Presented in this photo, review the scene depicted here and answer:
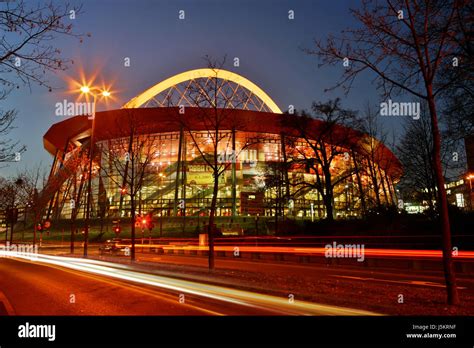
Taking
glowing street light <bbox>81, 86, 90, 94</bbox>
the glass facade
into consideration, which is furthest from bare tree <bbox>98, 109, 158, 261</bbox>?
the glass facade

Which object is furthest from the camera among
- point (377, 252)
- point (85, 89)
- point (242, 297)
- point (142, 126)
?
point (142, 126)

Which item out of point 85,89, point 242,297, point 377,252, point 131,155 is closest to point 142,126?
point 131,155

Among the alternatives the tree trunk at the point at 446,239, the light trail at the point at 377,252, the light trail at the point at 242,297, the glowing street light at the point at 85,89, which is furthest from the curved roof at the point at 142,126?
the tree trunk at the point at 446,239

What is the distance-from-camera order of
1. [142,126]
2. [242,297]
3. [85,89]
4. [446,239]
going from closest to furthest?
[446,239], [242,297], [85,89], [142,126]

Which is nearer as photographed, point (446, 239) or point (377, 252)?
point (446, 239)

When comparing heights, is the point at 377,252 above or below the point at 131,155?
below

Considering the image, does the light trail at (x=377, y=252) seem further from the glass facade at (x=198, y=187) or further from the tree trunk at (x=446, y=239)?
the glass facade at (x=198, y=187)

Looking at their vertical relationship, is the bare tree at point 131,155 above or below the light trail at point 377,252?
above

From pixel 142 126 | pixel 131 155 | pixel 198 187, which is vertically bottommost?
pixel 131 155

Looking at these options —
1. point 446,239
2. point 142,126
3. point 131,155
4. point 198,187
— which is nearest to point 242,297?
point 446,239

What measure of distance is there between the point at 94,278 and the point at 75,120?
252 ft

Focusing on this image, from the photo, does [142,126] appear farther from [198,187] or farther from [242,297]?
[242,297]
